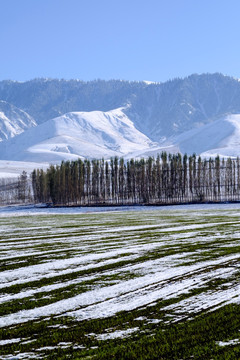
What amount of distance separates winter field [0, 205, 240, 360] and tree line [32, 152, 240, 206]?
45712 mm

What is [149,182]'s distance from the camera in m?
62.8

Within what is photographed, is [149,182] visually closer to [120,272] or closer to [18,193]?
[18,193]

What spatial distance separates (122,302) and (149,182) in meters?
56.0

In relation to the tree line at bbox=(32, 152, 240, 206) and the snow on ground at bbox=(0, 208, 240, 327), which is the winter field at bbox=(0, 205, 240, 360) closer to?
the snow on ground at bbox=(0, 208, 240, 327)

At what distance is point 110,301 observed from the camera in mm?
7094

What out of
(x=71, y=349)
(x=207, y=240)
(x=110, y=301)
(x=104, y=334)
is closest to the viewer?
(x=71, y=349)

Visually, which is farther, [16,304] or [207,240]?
[207,240]

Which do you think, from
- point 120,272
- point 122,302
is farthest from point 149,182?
point 122,302

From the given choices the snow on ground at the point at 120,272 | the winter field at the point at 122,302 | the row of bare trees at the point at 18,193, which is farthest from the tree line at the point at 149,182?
the winter field at the point at 122,302

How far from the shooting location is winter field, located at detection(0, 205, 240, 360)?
5246 mm

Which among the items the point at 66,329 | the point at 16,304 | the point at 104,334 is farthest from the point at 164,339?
the point at 16,304

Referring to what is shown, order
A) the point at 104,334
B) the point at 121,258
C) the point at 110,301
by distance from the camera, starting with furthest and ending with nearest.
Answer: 1. the point at 121,258
2. the point at 110,301
3. the point at 104,334

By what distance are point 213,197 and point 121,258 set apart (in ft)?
159

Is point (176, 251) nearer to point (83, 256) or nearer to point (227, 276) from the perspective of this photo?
point (83, 256)
